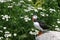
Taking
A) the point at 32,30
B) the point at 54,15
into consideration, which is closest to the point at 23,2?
the point at 54,15

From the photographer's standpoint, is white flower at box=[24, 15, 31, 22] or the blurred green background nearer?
the blurred green background

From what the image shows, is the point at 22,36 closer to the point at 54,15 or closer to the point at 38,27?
the point at 38,27

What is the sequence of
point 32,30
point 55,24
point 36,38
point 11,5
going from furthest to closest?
point 11,5 → point 55,24 → point 32,30 → point 36,38

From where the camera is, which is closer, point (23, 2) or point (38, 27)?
point (38, 27)

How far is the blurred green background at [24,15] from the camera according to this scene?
611 cm

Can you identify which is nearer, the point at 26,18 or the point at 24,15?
the point at 26,18

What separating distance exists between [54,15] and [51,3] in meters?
0.67

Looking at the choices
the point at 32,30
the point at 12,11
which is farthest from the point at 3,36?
the point at 12,11

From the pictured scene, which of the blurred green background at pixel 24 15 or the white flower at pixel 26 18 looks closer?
the blurred green background at pixel 24 15

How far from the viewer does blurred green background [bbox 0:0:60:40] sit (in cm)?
611

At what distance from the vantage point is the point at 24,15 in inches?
261

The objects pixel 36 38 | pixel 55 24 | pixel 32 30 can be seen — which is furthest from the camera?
pixel 55 24

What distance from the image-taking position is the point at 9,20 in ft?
20.8

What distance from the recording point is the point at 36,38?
5.68m
